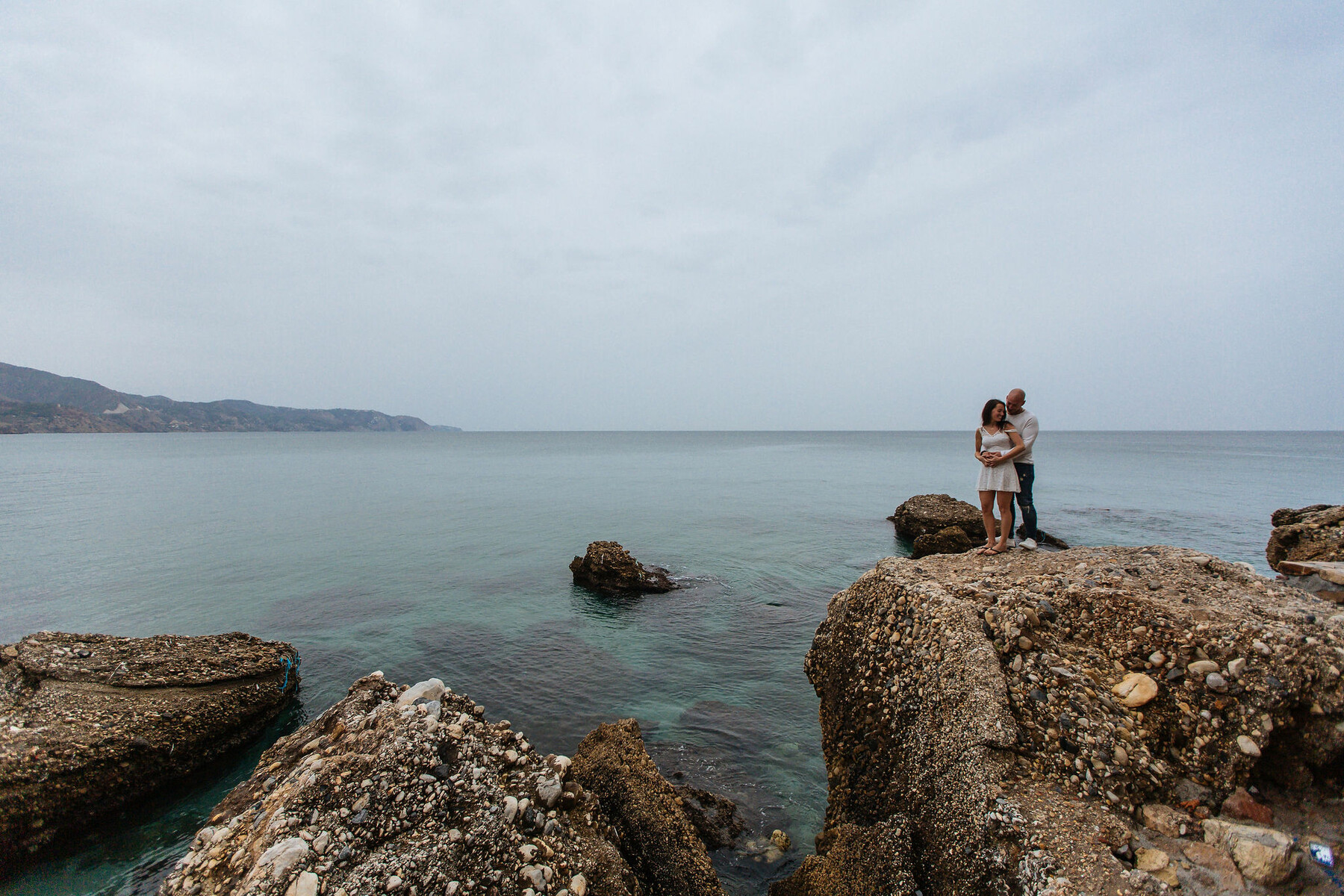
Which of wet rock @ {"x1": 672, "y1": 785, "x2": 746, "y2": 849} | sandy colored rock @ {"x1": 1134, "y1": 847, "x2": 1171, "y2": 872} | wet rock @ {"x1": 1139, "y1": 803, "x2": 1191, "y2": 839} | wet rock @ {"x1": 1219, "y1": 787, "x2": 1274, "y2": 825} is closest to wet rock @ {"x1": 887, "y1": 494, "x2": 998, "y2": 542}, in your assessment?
wet rock @ {"x1": 672, "y1": 785, "x2": 746, "y2": 849}

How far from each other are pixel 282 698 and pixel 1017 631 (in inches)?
481

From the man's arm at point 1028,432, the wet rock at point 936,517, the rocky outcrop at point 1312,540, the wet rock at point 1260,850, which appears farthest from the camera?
the wet rock at point 936,517

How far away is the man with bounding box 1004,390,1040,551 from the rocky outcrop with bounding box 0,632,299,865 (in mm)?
13112

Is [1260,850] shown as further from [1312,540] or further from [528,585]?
[528,585]

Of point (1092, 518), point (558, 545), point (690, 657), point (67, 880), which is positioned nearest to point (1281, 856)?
point (690, 657)

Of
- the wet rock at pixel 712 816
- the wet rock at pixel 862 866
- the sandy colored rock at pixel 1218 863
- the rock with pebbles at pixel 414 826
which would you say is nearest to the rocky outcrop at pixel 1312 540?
the sandy colored rock at pixel 1218 863

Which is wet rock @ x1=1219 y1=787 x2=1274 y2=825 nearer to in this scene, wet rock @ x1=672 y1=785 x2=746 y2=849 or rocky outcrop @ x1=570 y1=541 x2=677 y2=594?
wet rock @ x1=672 y1=785 x2=746 y2=849

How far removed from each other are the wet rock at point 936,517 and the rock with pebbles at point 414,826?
21.4 metres

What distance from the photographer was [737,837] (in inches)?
277

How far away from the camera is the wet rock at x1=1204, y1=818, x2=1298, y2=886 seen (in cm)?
369

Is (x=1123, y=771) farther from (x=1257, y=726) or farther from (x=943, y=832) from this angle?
(x=943, y=832)

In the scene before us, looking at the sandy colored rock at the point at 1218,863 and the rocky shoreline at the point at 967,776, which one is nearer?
the sandy colored rock at the point at 1218,863

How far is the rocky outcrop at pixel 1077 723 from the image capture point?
4.21 meters

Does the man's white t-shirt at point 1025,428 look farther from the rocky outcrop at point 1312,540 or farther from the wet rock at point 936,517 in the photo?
the wet rock at point 936,517
